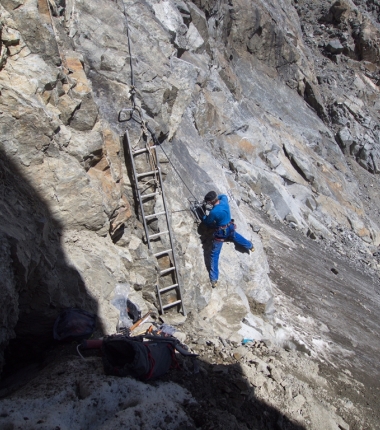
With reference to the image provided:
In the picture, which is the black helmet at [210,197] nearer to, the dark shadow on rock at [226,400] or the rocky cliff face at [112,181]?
the rocky cliff face at [112,181]

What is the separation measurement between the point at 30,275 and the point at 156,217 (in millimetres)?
2631

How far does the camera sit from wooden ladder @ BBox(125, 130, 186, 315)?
6.44m

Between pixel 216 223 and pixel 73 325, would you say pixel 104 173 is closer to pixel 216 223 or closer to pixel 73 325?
pixel 216 223

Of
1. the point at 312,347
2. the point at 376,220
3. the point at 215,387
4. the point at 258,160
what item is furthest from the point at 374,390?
the point at 376,220

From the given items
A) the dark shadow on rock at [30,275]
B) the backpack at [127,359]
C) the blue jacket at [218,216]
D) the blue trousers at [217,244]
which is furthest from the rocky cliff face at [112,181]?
the backpack at [127,359]

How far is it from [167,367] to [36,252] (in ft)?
6.16

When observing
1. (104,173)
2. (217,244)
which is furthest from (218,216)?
(104,173)

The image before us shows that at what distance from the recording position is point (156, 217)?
21.7ft

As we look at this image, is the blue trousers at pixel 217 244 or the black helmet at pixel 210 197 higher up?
the black helmet at pixel 210 197

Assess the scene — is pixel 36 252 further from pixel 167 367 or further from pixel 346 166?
pixel 346 166

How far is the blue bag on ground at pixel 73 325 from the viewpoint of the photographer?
14.0ft

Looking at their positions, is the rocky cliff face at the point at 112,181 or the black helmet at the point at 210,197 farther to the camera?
the black helmet at the point at 210,197

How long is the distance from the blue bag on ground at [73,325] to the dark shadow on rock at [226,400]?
3.30 feet

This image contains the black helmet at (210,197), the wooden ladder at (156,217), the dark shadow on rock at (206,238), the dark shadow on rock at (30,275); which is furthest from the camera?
the dark shadow on rock at (206,238)
